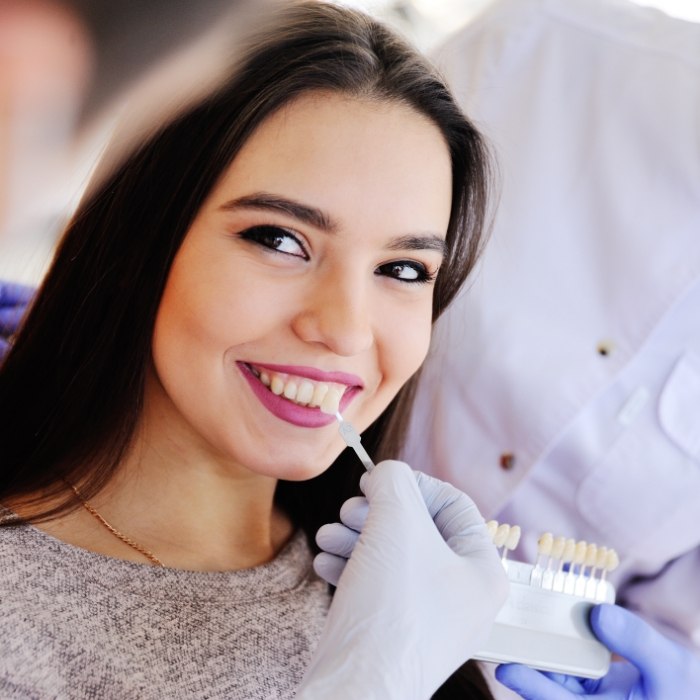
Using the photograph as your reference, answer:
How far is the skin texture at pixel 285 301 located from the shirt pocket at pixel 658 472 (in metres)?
0.52

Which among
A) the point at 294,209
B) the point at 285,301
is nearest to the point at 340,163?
the point at 294,209

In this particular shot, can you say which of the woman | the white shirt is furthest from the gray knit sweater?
the white shirt

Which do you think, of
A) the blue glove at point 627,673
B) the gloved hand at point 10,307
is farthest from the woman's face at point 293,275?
the gloved hand at point 10,307

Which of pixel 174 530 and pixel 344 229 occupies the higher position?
pixel 344 229

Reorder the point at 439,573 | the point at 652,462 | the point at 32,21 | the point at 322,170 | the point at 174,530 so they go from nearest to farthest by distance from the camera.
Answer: the point at 32,21
the point at 439,573
the point at 322,170
the point at 174,530
the point at 652,462

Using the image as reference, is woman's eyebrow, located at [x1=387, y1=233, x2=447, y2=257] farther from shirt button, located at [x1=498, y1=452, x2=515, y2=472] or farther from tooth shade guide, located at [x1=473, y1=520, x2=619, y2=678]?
shirt button, located at [x1=498, y1=452, x2=515, y2=472]

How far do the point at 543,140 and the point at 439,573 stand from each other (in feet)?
3.16

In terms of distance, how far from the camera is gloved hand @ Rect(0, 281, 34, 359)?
66.4 inches

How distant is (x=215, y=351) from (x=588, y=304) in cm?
79

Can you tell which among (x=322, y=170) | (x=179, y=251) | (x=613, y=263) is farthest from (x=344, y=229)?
(x=613, y=263)

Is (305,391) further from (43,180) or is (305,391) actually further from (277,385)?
(43,180)

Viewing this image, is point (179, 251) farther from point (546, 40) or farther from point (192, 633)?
point (546, 40)

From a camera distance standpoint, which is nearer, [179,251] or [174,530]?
[179,251]

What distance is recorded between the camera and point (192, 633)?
123cm
